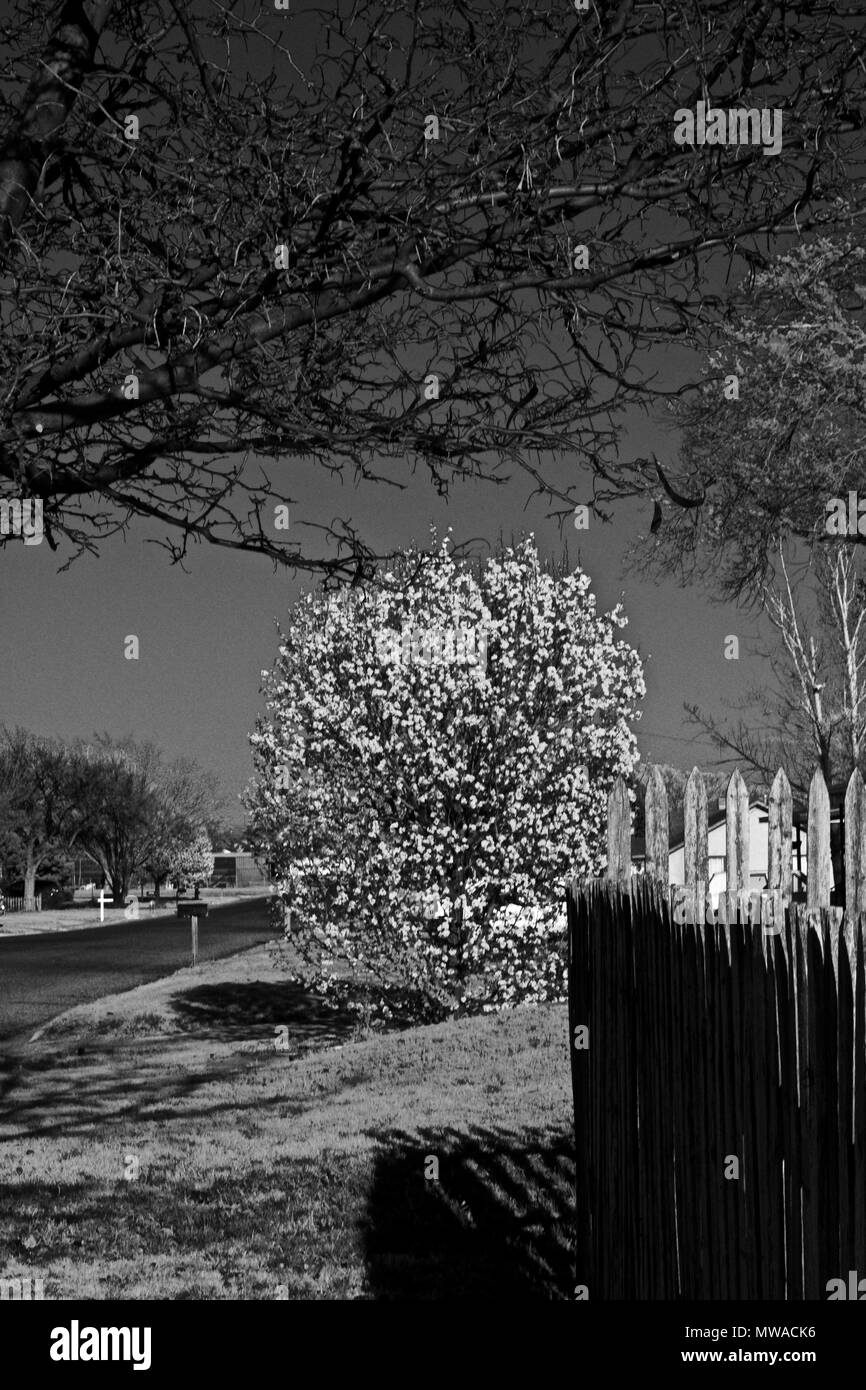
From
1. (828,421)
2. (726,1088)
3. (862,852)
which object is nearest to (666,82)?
(862,852)

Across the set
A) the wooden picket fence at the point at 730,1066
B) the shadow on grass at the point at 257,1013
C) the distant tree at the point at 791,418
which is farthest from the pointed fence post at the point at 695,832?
the shadow on grass at the point at 257,1013

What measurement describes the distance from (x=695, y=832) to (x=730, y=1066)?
0.95m

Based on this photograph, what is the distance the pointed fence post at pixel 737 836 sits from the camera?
152 inches

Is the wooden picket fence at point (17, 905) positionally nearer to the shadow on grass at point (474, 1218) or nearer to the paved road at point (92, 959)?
the paved road at point (92, 959)

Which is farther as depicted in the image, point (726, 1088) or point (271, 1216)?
point (271, 1216)

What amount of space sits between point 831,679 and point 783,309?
18193 mm

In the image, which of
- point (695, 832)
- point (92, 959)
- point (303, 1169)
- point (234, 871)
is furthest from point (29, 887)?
point (695, 832)

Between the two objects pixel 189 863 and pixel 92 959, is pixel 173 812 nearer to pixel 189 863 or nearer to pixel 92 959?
pixel 189 863

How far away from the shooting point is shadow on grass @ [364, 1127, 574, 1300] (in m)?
6.69

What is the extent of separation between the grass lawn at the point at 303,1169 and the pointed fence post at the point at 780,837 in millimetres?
3696

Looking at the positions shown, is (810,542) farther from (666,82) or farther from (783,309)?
(666,82)

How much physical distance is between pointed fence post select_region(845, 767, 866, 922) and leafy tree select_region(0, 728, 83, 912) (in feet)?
234
